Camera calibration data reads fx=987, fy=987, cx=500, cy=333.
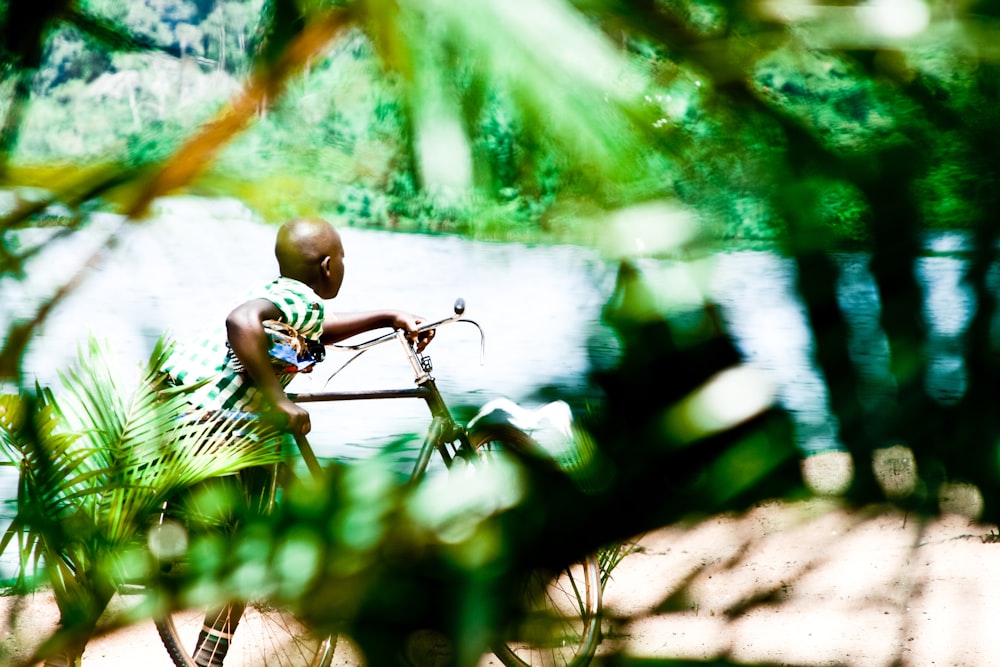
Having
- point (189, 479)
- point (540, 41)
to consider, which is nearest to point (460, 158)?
point (540, 41)

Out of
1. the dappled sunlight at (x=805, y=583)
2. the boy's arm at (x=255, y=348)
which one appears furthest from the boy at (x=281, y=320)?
the dappled sunlight at (x=805, y=583)

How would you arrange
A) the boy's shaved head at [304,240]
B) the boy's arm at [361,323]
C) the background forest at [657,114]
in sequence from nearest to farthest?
the background forest at [657,114]
the boy's shaved head at [304,240]
the boy's arm at [361,323]

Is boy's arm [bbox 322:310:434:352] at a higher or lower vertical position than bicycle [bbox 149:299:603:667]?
lower

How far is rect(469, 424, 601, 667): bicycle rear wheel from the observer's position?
0.21 metres

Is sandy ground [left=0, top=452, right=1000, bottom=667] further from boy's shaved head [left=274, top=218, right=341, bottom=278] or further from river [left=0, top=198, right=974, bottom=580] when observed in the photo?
boy's shaved head [left=274, top=218, right=341, bottom=278]

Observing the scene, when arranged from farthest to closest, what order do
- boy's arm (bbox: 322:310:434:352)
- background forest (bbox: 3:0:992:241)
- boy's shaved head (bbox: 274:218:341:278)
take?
boy's arm (bbox: 322:310:434:352) < boy's shaved head (bbox: 274:218:341:278) < background forest (bbox: 3:0:992:241)

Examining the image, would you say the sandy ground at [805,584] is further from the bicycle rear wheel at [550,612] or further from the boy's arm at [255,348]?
the boy's arm at [255,348]

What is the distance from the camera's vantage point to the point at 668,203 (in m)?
0.20

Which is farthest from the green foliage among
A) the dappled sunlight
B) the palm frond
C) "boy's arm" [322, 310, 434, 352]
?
"boy's arm" [322, 310, 434, 352]

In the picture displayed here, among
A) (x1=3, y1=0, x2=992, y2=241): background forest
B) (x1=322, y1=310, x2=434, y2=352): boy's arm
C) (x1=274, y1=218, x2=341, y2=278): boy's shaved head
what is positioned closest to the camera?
(x1=3, y1=0, x2=992, y2=241): background forest

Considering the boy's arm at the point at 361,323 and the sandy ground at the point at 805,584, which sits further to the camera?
the boy's arm at the point at 361,323

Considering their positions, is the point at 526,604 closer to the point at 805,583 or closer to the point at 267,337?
the point at 805,583

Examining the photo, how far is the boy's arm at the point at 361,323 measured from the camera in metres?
1.09

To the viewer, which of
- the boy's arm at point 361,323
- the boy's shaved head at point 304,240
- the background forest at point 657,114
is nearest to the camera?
the background forest at point 657,114
